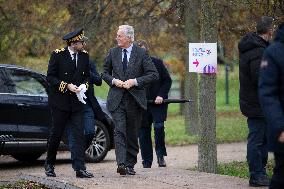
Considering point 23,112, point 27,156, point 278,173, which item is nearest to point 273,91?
point 278,173

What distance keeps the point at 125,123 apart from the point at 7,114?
367 cm

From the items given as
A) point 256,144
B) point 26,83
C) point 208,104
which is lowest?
point 256,144

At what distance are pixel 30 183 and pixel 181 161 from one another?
5.87 meters

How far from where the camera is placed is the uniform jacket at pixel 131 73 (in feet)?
35.9

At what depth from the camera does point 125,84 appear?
10.8 meters

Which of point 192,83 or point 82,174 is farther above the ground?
point 192,83

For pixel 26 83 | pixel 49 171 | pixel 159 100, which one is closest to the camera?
pixel 49 171

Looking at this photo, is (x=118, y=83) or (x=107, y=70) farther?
(x=107, y=70)

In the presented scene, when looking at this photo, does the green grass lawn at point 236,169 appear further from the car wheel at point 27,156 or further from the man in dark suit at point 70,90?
the car wheel at point 27,156

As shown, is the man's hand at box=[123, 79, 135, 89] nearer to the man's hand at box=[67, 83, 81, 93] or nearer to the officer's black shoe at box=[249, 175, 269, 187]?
the man's hand at box=[67, 83, 81, 93]

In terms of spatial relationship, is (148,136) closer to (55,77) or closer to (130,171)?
(130,171)

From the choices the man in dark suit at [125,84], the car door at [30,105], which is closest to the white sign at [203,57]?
the man in dark suit at [125,84]

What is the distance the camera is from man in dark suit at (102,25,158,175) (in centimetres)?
1093

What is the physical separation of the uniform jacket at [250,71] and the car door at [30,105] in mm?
5390
